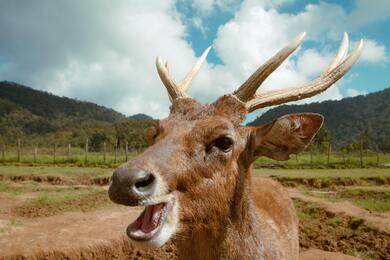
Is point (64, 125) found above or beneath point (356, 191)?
above

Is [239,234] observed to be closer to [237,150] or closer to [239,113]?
[237,150]

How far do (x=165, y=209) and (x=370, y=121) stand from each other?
151m

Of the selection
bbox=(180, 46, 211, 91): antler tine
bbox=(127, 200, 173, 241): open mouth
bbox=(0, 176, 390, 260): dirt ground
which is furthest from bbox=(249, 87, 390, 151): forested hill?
bbox=(127, 200, 173, 241): open mouth

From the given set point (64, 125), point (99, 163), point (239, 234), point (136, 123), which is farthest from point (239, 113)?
point (64, 125)

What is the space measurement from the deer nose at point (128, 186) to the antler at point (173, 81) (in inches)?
86.4

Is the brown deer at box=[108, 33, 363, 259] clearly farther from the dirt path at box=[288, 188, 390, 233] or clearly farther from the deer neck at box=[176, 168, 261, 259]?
the dirt path at box=[288, 188, 390, 233]

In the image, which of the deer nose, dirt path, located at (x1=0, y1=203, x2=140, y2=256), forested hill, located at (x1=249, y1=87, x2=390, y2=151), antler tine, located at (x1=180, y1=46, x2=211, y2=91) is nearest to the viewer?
the deer nose

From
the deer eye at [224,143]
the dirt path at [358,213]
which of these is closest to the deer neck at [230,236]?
the deer eye at [224,143]

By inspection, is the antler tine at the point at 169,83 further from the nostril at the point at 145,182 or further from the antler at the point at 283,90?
the nostril at the point at 145,182

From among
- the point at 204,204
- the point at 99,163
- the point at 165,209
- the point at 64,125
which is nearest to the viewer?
the point at 165,209

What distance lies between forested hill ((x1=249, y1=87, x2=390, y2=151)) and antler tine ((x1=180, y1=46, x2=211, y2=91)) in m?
112

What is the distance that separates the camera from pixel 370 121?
13938 cm

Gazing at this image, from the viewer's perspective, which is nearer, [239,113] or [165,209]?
[165,209]

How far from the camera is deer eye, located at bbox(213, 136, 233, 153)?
355 centimetres
